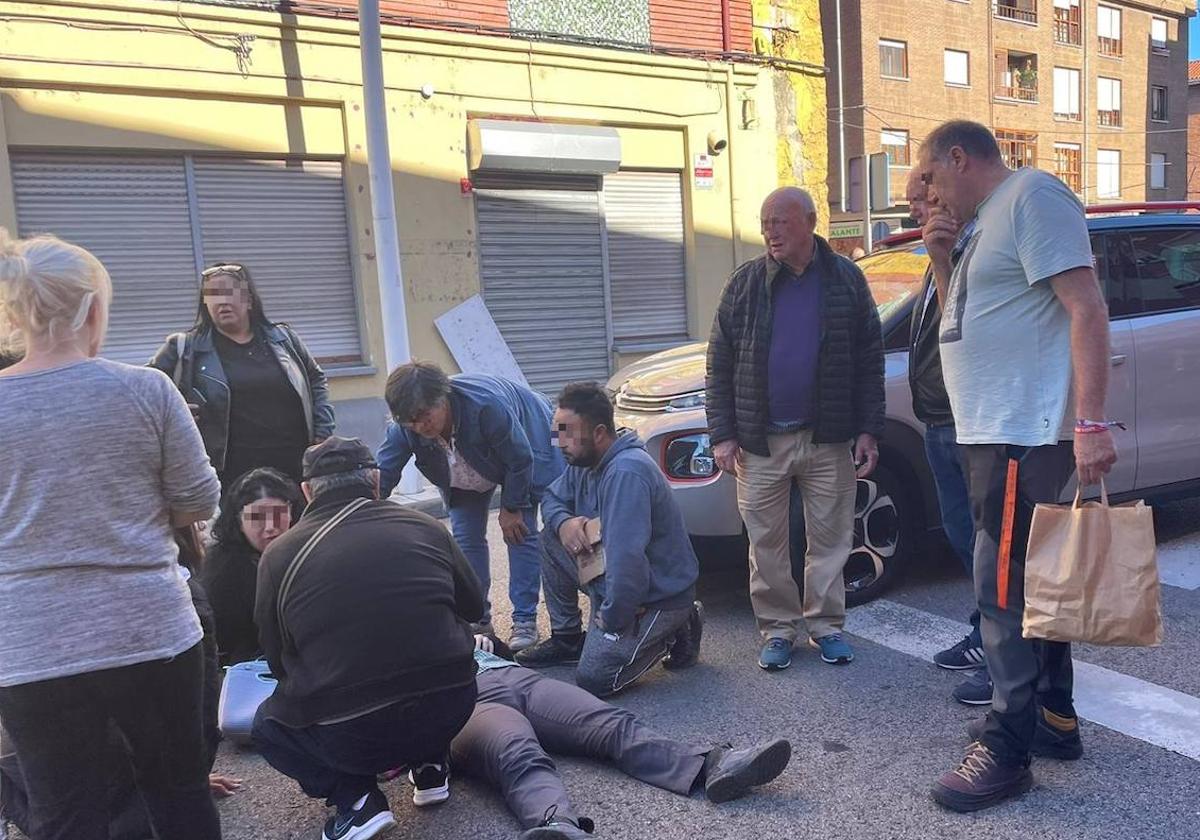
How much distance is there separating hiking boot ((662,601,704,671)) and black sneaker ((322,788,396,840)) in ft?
5.15

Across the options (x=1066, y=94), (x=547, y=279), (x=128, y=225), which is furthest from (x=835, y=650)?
(x=1066, y=94)

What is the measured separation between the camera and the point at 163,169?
8703mm

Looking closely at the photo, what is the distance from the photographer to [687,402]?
468 centimetres

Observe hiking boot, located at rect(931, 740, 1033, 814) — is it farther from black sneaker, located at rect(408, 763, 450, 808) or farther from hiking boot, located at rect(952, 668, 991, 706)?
black sneaker, located at rect(408, 763, 450, 808)

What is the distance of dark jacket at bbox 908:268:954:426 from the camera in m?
3.68

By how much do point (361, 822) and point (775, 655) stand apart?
1890 mm

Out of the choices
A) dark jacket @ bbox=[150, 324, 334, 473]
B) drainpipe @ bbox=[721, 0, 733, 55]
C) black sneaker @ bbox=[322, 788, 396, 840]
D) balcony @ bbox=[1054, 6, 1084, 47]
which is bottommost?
black sneaker @ bbox=[322, 788, 396, 840]

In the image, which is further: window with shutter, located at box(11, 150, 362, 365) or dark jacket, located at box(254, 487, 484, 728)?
window with shutter, located at box(11, 150, 362, 365)

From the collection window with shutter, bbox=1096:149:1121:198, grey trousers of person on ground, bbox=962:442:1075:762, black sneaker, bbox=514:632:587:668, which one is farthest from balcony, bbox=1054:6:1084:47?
grey trousers of person on ground, bbox=962:442:1075:762

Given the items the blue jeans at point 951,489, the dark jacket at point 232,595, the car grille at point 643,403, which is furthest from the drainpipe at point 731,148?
the dark jacket at point 232,595

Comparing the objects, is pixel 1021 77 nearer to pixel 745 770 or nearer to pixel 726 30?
pixel 726 30

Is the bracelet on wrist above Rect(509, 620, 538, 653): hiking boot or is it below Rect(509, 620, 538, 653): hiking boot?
above

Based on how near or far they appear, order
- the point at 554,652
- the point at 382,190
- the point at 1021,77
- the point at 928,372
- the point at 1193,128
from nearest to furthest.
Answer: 1. the point at 928,372
2. the point at 554,652
3. the point at 382,190
4. the point at 1021,77
5. the point at 1193,128

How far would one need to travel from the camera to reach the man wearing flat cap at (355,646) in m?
2.70
